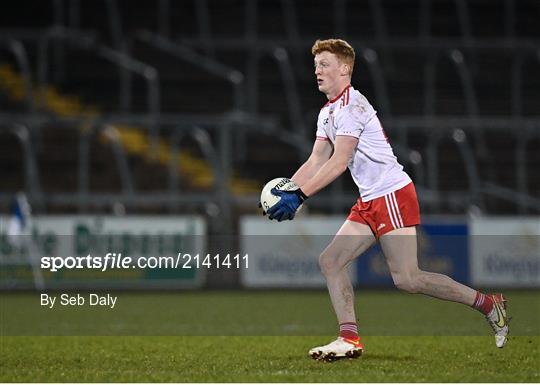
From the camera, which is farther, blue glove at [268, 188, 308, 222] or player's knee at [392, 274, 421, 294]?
player's knee at [392, 274, 421, 294]

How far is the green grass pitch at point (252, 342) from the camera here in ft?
22.4

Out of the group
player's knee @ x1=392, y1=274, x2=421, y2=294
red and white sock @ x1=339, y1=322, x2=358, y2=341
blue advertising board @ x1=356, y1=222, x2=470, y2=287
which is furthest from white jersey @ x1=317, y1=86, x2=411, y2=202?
blue advertising board @ x1=356, y1=222, x2=470, y2=287

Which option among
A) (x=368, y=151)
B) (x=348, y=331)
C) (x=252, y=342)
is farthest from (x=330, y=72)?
Answer: (x=252, y=342)

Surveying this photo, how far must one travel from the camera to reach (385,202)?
744 cm

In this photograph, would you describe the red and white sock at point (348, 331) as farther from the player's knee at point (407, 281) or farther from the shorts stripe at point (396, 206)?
the shorts stripe at point (396, 206)

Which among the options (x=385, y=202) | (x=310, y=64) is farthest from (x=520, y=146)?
(x=385, y=202)

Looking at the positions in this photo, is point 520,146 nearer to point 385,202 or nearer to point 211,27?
point 211,27

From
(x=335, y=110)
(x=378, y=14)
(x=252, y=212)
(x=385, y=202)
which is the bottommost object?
(x=252, y=212)

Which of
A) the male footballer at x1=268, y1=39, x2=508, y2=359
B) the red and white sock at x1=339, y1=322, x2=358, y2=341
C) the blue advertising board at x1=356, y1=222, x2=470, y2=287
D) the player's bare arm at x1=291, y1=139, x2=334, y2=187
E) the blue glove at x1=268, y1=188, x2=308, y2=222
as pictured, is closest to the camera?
the blue glove at x1=268, y1=188, x2=308, y2=222

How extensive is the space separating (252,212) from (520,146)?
456cm

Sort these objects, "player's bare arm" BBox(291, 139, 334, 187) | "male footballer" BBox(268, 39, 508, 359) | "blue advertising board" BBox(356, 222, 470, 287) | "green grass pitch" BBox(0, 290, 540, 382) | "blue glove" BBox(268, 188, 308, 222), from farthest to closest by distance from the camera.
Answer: "blue advertising board" BBox(356, 222, 470, 287) < "player's bare arm" BBox(291, 139, 334, 187) < "male footballer" BBox(268, 39, 508, 359) < "blue glove" BBox(268, 188, 308, 222) < "green grass pitch" BBox(0, 290, 540, 382)

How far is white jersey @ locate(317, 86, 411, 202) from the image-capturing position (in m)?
7.38

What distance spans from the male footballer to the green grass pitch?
40cm

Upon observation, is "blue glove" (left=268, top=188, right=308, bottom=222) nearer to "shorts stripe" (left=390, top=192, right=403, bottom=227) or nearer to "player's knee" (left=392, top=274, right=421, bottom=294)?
"shorts stripe" (left=390, top=192, right=403, bottom=227)
